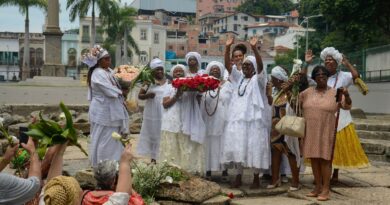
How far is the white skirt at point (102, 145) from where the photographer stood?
7070 mm

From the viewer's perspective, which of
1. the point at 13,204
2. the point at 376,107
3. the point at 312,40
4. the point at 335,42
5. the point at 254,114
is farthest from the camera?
the point at 312,40

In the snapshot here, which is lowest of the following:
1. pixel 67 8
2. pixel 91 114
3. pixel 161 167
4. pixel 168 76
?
pixel 161 167

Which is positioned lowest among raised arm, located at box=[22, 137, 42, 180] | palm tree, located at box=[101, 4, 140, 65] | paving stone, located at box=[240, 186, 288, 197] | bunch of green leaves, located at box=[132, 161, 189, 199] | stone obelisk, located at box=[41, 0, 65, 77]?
paving stone, located at box=[240, 186, 288, 197]

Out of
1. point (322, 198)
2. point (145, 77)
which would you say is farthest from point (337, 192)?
point (145, 77)

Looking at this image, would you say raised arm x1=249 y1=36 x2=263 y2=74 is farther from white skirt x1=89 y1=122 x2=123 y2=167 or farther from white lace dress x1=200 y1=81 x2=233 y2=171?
white skirt x1=89 y1=122 x2=123 y2=167

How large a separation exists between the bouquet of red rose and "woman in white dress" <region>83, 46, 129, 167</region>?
918 mm

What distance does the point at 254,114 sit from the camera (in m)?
6.79

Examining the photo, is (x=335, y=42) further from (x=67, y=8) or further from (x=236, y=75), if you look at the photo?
(x=236, y=75)

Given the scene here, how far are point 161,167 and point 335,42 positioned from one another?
25846 mm

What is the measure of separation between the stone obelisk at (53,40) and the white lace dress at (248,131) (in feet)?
78.2

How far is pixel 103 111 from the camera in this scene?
7082 millimetres

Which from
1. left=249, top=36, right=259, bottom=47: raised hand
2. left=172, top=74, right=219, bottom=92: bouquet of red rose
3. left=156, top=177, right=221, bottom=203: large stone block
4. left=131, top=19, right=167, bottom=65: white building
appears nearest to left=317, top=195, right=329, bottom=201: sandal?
left=156, top=177, right=221, bottom=203: large stone block

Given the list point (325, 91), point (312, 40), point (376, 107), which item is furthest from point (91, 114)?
point (312, 40)

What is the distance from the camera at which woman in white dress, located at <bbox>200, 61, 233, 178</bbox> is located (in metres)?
7.17
